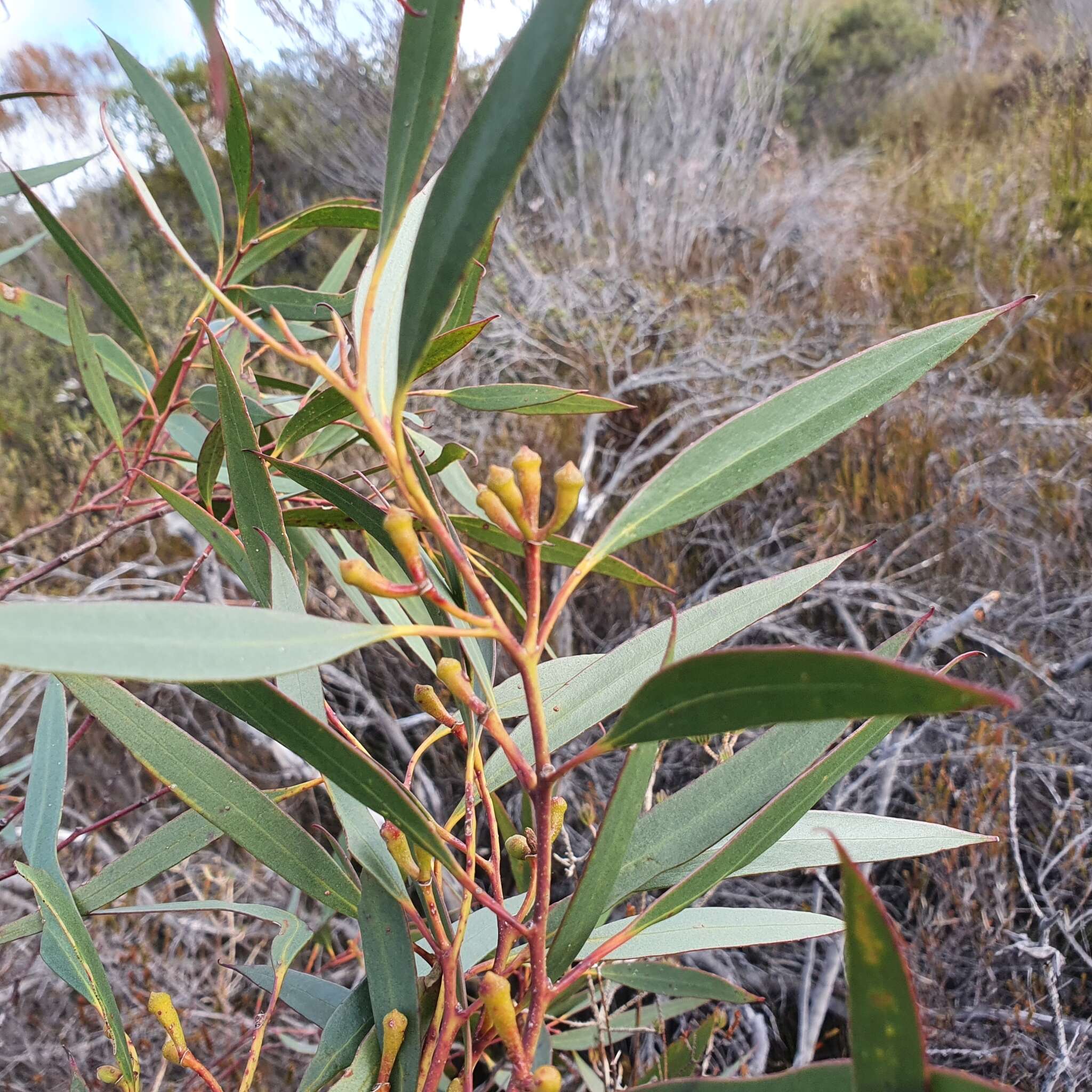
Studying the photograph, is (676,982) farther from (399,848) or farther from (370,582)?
(370,582)

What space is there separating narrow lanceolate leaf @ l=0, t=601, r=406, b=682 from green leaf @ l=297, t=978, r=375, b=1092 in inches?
7.2

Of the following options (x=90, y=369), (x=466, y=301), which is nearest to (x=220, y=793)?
(x=466, y=301)

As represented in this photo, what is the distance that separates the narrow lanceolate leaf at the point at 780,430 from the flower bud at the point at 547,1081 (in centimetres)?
15

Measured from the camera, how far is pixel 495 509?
202 mm

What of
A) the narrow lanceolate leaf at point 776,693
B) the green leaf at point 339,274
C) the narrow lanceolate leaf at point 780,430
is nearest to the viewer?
the narrow lanceolate leaf at point 776,693

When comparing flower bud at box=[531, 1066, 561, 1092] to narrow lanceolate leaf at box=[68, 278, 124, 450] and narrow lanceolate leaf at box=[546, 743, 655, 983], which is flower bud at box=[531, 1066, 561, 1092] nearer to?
narrow lanceolate leaf at box=[546, 743, 655, 983]

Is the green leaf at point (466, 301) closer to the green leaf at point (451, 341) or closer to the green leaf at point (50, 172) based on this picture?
the green leaf at point (451, 341)

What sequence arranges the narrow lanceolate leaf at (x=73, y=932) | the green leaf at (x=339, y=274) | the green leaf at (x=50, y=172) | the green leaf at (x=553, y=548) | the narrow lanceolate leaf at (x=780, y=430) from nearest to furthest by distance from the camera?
the narrow lanceolate leaf at (x=780, y=430) → the narrow lanceolate leaf at (x=73, y=932) → the green leaf at (x=553, y=548) → the green leaf at (x=50, y=172) → the green leaf at (x=339, y=274)

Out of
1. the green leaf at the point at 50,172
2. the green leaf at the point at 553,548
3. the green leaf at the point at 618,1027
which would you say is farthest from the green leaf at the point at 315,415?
the green leaf at the point at 618,1027

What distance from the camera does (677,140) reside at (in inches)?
160

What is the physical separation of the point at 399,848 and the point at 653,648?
0.47ft

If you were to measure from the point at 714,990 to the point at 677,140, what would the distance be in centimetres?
447

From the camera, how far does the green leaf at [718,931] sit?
33 cm

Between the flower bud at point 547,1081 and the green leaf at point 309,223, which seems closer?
the flower bud at point 547,1081
